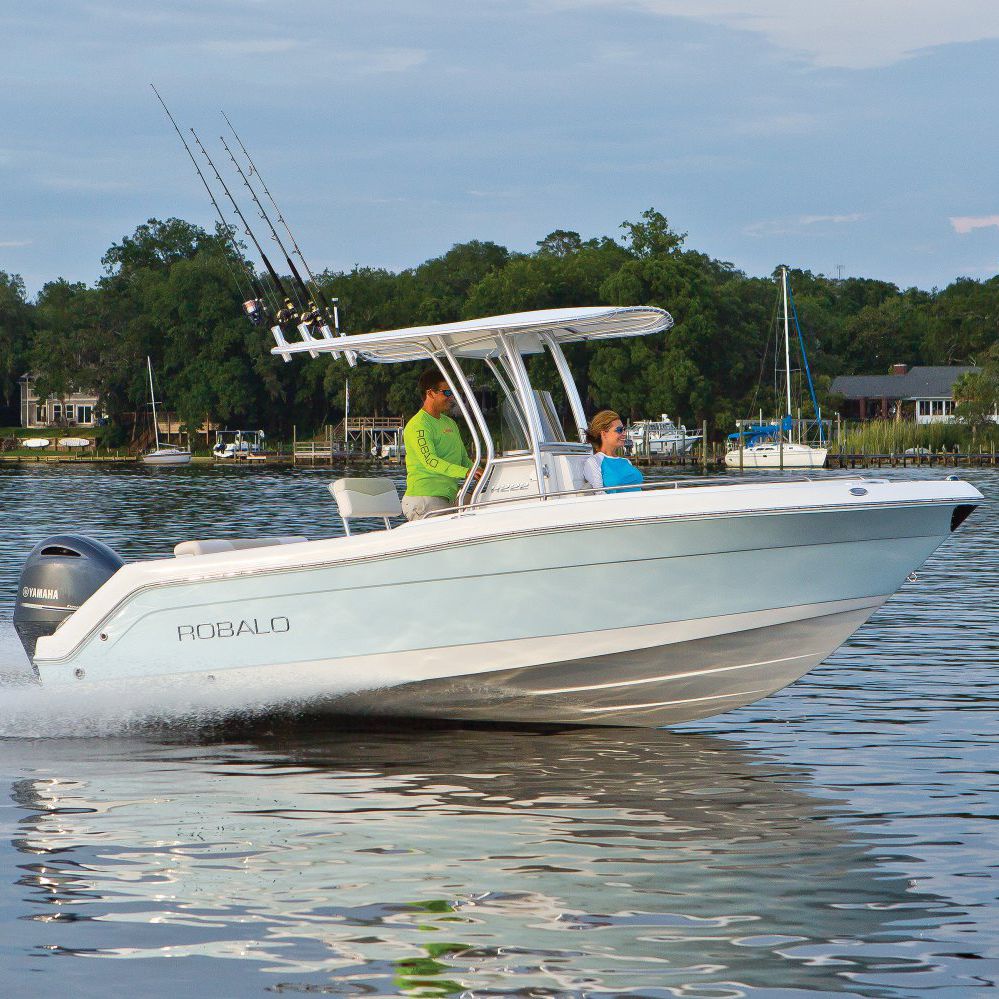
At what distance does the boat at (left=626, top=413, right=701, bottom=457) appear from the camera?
81.9 meters

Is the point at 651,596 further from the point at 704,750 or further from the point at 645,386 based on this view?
the point at 645,386

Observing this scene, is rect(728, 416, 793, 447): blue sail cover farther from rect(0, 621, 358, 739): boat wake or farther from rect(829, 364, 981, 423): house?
rect(0, 621, 358, 739): boat wake

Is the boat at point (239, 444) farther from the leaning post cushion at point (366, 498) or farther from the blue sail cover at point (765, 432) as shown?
the leaning post cushion at point (366, 498)

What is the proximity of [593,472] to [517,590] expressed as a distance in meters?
0.90

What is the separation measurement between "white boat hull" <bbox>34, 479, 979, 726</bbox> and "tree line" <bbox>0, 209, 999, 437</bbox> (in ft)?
224

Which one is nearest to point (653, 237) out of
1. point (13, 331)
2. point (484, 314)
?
point (484, 314)

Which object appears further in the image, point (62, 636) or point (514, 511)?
point (62, 636)

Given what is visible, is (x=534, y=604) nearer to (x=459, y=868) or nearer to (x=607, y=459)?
(x=607, y=459)

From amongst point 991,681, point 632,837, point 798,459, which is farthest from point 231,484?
point 632,837

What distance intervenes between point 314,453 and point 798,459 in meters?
36.5

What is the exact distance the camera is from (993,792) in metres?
8.68

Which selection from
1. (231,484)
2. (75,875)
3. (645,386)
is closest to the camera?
(75,875)

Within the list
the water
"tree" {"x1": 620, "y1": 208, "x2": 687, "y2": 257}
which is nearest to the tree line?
"tree" {"x1": 620, "y1": 208, "x2": 687, "y2": 257}

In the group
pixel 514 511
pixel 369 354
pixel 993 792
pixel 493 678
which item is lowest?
pixel 993 792
